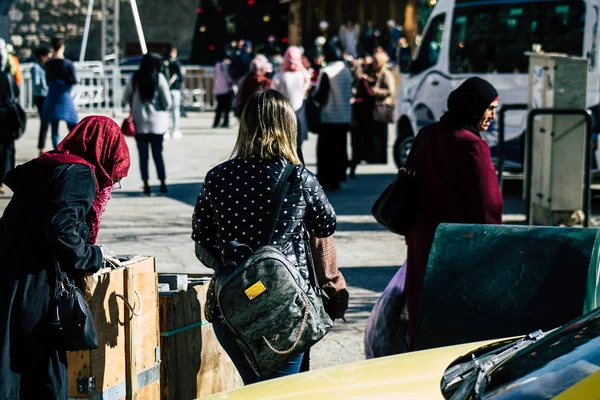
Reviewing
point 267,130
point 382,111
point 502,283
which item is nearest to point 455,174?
point 502,283

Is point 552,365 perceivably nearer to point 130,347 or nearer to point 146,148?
point 130,347

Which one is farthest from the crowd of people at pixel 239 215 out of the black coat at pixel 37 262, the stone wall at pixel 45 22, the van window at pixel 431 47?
the stone wall at pixel 45 22

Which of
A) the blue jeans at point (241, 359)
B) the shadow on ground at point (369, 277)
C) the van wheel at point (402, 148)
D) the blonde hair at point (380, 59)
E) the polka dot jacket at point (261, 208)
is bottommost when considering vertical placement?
the shadow on ground at point (369, 277)

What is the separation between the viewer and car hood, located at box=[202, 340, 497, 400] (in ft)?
11.4

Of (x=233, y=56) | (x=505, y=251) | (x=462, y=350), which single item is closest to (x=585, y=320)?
(x=462, y=350)

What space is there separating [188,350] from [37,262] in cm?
97

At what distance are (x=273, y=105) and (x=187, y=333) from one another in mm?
1077

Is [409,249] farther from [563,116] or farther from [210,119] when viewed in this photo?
[210,119]

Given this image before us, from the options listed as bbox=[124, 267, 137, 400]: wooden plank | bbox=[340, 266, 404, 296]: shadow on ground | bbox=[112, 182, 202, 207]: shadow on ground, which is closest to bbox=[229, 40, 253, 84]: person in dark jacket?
bbox=[112, 182, 202, 207]: shadow on ground

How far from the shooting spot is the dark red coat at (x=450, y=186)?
549cm

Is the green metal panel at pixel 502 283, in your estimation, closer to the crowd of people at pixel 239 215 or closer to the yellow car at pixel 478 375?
the crowd of people at pixel 239 215

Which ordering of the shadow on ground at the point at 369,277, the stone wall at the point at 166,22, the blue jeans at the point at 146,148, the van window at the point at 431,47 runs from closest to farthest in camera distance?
the shadow on ground at the point at 369,277
the blue jeans at the point at 146,148
the van window at the point at 431,47
the stone wall at the point at 166,22

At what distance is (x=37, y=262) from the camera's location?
14.0 feet

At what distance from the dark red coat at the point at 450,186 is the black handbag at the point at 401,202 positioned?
1.3 inches
